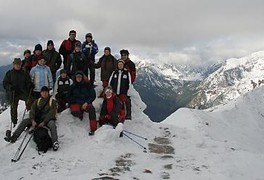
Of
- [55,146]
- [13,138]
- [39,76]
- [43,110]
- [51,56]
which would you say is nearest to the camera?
[55,146]

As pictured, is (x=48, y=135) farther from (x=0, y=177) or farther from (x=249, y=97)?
(x=249, y=97)

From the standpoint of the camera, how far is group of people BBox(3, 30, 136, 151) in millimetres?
15672

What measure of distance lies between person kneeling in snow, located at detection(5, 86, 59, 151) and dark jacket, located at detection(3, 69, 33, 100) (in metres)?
1.85

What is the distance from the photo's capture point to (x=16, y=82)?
16.8 m

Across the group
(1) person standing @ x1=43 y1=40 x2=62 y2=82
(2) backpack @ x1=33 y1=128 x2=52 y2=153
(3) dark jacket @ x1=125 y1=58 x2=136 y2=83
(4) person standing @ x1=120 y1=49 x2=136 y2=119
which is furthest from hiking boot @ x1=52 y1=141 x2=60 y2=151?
(3) dark jacket @ x1=125 y1=58 x2=136 y2=83

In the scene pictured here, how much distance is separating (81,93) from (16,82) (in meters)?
3.17

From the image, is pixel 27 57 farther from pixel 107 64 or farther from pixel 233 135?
pixel 233 135

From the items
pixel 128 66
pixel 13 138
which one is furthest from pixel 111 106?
pixel 13 138

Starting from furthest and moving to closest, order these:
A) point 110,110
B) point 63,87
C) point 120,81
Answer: point 120,81 → point 63,87 → point 110,110

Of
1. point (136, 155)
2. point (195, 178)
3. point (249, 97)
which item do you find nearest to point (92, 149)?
point (136, 155)

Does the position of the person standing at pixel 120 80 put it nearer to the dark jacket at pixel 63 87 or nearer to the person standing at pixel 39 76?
the dark jacket at pixel 63 87

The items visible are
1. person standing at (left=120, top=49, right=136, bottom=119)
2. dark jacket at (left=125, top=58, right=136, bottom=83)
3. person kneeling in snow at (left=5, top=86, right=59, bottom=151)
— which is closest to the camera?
person kneeling in snow at (left=5, top=86, right=59, bottom=151)

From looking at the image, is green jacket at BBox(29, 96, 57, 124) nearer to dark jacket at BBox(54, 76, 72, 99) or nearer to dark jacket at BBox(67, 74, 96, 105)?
dark jacket at BBox(67, 74, 96, 105)

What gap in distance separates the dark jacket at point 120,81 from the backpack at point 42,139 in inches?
216
